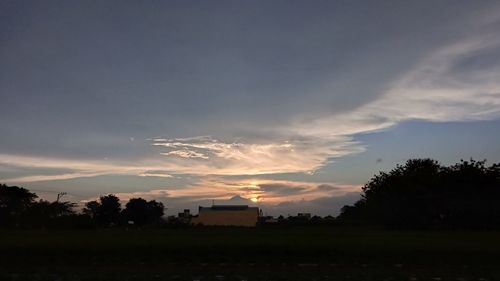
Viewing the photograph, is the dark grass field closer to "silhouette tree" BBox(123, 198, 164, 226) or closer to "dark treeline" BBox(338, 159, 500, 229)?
"dark treeline" BBox(338, 159, 500, 229)

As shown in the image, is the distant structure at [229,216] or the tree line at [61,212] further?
the distant structure at [229,216]

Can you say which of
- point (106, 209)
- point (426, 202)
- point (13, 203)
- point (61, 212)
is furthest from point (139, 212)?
point (426, 202)

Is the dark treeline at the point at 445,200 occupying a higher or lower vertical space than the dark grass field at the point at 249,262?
higher

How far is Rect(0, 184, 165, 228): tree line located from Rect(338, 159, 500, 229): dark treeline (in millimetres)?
50246

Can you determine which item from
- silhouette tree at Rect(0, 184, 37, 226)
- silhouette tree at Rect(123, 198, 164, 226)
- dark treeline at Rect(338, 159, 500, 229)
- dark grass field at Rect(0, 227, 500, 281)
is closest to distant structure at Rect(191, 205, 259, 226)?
silhouette tree at Rect(123, 198, 164, 226)

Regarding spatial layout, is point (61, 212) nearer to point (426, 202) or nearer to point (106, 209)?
point (106, 209)

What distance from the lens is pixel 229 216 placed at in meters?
152

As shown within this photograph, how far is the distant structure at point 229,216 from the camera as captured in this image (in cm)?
14862

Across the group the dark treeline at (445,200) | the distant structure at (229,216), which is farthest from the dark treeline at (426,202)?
the distant structure at (229,216)

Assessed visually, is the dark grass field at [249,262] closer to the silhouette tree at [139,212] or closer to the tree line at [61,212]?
the tree line at [61,212]

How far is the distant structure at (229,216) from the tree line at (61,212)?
17.3m

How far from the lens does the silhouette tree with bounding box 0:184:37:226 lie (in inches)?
3883

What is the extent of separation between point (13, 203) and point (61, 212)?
53.5 feet

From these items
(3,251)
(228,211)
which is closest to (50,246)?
(3,251)
